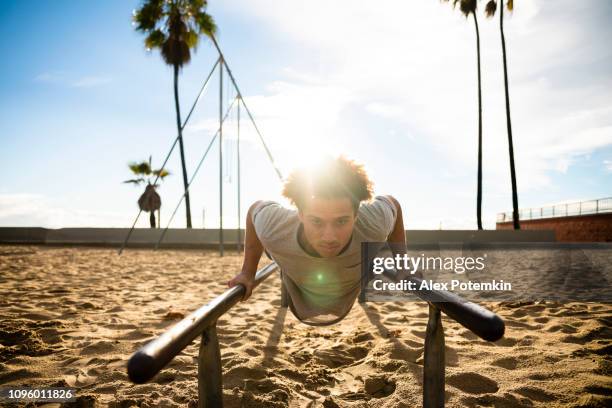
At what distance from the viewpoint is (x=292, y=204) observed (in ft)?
8.36

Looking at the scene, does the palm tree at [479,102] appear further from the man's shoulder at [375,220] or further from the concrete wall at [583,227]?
the man's shoulder at [375,220]

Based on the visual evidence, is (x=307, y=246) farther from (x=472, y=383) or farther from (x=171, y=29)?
(x=171, y=29)

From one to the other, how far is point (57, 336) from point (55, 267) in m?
5.75

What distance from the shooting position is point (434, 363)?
1.39 m

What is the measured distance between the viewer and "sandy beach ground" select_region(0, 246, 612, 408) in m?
2.03

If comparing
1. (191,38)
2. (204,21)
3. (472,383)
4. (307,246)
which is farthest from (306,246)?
(191,38)

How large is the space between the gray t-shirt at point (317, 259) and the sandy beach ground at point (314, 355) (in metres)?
0.41

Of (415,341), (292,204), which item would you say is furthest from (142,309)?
(415,341)

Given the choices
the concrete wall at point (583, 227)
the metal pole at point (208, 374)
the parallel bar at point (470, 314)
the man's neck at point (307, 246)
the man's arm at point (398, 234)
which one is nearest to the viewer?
the parallel bar at point (470, 314)

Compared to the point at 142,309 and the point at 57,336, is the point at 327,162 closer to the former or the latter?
the point at 57,336

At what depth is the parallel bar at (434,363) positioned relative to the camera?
139cm

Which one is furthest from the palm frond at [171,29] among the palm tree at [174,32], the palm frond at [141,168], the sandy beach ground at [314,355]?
the sandy beach ground at [314,355]

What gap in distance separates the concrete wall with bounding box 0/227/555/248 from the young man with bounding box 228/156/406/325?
13.8 meters

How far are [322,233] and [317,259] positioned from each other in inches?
12.6
